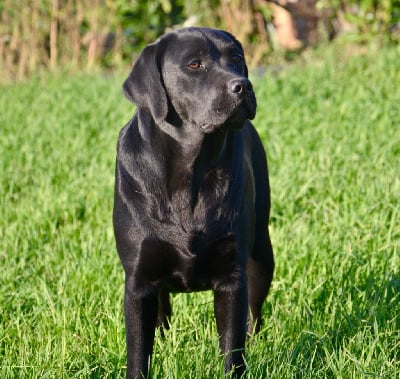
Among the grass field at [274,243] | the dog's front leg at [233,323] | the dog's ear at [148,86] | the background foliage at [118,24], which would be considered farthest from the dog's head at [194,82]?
the background foliage at [118,24]

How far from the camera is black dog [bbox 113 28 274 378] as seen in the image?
3027mm

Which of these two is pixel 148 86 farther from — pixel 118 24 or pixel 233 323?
pixel 118 24

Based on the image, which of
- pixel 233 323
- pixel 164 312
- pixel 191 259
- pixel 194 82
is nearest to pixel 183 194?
pixel 191 259

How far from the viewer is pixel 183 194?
122 inches

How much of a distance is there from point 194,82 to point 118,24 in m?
7.83

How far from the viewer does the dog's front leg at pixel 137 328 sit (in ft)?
10.1

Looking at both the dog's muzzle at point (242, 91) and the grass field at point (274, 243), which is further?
the grass field at point (274, 243)

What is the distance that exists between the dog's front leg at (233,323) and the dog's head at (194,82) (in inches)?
24.1

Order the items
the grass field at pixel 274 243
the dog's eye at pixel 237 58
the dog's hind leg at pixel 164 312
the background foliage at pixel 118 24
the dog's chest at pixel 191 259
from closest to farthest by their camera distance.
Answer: the dog's chest at pixel 191 259 → the dog's eye at pixel 237 58 → the grass field at pixel 274 243 → the dog's hind leg at pixel 164 312 → the background foliage at pixel 118 24

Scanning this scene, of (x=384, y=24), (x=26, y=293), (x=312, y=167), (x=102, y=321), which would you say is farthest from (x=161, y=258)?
(x=384, y=24)

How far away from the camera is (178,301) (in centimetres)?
388

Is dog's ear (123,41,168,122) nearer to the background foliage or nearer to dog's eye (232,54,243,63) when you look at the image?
dog's eye (232,54,243,63)

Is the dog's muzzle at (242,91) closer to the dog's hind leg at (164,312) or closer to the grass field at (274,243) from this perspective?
the grass field at (274,243)

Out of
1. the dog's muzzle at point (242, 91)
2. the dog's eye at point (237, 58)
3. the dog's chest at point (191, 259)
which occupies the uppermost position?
the dog's eye at point (237, 58)
